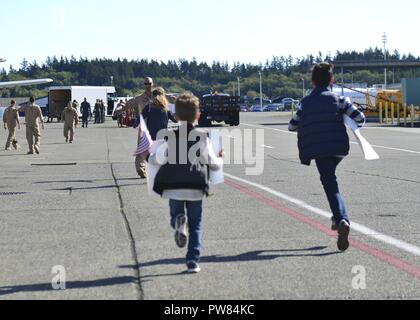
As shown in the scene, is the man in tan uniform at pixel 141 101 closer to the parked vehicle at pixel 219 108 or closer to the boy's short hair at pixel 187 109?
the boy's short hair at pixel 187 109

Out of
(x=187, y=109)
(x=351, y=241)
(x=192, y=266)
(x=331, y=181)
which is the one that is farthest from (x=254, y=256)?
(x=187, y=109)

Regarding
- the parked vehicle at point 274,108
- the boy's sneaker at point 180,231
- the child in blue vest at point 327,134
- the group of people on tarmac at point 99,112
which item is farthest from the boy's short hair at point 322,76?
the parked vehicle at point 274,108

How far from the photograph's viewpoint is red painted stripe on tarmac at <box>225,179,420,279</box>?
25.4 feet

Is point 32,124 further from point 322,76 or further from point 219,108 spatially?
point 219,108

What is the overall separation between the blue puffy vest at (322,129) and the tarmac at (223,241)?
931 millimetres

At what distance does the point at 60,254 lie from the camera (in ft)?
28.8

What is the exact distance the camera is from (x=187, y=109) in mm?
7887

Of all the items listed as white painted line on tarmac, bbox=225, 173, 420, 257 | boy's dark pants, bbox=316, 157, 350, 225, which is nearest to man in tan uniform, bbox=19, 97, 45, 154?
white painted line on tarmac, bbox=225, 173, 420, 257

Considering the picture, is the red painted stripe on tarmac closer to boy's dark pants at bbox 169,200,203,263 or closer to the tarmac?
the tarmac

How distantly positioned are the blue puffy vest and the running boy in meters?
1.35

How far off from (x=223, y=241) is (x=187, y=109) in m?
2.02

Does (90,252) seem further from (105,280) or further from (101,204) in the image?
(101,204)

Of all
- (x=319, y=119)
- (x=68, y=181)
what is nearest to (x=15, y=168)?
(x=68, y=181)

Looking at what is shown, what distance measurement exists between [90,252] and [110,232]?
4.24ft
